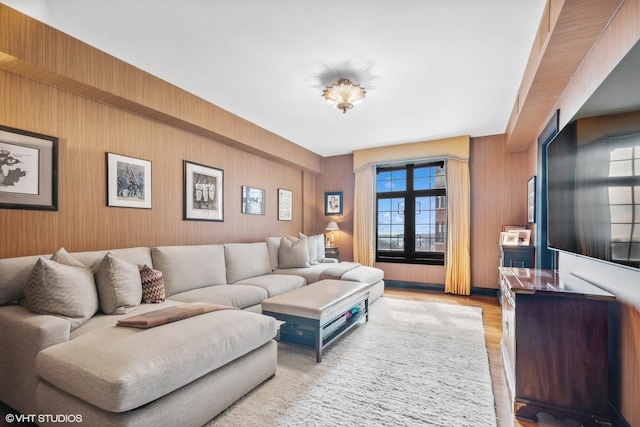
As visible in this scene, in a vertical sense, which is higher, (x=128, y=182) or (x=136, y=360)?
(x=128, y=182)

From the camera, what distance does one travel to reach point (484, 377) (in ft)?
7.32

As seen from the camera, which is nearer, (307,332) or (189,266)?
(307,332)

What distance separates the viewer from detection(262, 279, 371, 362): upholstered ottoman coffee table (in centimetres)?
246

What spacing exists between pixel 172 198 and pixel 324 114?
2182 mm

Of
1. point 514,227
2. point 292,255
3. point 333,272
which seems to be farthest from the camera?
point 292,255

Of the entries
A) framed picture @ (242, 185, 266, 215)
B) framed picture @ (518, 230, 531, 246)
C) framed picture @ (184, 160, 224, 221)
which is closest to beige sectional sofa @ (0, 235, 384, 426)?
framed picture @ (184, 160, 224, 221)

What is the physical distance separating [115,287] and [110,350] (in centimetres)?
82

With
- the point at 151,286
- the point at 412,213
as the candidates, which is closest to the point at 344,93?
the point at 151,286

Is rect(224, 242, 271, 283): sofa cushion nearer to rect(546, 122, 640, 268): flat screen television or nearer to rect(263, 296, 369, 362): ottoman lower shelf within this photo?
rect(263, 296, 369, 362): ottoman lower shelf

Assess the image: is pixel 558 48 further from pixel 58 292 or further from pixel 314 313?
pixel 58 292

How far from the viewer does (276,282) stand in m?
3.60

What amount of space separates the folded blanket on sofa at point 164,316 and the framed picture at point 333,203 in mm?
4098

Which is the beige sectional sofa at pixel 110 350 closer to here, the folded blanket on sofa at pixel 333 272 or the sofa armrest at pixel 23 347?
the sofa armrest at pixel 23 347

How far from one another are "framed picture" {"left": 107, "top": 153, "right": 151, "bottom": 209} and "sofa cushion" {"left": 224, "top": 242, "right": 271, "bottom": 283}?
1.09m
